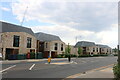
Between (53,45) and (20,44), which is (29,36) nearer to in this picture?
(20,44)

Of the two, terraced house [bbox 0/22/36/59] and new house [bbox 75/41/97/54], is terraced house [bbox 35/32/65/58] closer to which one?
terraced house [bbox 0/22/36/59]

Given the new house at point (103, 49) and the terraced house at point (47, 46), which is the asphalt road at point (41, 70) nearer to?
the terraced house at point (47, 46)

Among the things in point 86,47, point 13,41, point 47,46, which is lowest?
point 86,47

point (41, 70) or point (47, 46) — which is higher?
point (47, 46)

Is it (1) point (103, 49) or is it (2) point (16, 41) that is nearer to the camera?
(2) point (16, 41)

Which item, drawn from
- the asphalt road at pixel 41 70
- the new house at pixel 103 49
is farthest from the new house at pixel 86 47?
the asphalt road at pixel 41 70

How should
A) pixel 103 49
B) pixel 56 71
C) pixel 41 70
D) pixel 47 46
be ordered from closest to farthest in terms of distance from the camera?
pixel 56 71, pixel 41 70, pixel 47 46, pixel 103 49

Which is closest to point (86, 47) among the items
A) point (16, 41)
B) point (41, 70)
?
point (16, 41)

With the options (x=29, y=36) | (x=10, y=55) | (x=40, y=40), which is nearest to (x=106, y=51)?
(x=40, y=40)

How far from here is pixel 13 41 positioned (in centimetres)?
3841

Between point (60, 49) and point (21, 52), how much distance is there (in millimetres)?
18523

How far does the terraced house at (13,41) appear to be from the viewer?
3609cm

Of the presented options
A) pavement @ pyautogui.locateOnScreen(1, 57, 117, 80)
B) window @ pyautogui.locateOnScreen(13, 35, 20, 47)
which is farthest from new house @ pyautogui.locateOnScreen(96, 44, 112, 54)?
pavement @ pyautogui.locateOnScreen(1, 57, 117, 80)

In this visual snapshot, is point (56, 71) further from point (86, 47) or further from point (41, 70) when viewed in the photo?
point (86, 47)
